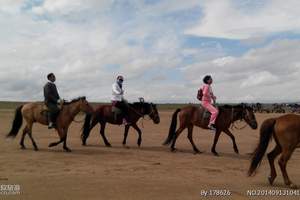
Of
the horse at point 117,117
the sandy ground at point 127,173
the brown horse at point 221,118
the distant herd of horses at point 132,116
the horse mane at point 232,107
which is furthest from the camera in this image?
the horse at point 117,117

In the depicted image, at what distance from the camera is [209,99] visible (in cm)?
1666

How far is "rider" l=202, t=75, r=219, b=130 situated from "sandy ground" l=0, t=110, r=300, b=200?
1225 millimetres

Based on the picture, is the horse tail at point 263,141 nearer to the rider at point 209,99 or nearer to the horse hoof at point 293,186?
the horse hoof at point 293,186

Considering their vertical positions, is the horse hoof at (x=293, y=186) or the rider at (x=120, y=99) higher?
the rider at (x=120, y=99)

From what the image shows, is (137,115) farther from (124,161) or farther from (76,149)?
(124,161)

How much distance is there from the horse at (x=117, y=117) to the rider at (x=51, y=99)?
6.09 feet

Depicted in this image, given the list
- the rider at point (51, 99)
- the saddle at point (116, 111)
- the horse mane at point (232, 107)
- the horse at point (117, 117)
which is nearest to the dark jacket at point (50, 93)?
the rider at point (51, 99)

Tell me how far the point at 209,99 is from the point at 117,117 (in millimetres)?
3918

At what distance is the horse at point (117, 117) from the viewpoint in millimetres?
18281

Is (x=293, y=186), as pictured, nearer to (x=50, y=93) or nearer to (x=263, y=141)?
(x=263, y=141)

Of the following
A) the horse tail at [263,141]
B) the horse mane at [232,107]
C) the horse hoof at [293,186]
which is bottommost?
the horse hoof at [293,186]

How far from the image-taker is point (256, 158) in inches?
414

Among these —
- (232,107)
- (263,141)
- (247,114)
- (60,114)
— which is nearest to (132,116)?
(60,114)

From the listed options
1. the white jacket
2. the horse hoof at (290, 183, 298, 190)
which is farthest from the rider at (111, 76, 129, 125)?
the horse hoof at (290, 183, 298, 190)
